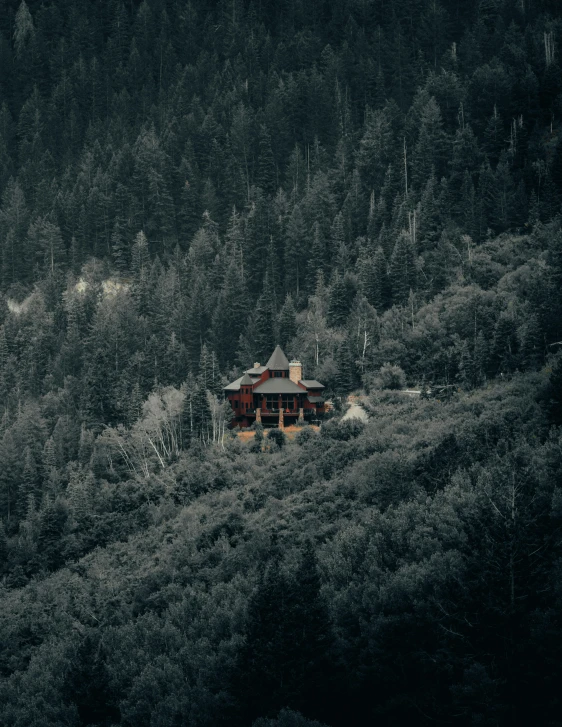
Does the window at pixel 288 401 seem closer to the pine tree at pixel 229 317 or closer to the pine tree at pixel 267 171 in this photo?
the pine tree at pixel 229 317

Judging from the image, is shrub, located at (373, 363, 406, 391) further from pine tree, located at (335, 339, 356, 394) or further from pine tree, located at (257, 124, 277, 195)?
pine tree, located at (257, 124, 277, 195)

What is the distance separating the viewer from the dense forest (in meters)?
50.4

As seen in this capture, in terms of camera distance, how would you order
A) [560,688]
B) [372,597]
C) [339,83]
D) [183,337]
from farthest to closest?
[339,83] < [183,337] < [372,597] < [560,688]

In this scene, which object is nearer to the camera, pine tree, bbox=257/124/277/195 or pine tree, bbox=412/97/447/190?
pine tree, bbox=412/97/447/190

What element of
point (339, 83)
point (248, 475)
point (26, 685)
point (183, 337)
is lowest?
point (26, 685)

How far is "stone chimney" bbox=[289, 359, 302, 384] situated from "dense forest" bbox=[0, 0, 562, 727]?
2625 millimetres

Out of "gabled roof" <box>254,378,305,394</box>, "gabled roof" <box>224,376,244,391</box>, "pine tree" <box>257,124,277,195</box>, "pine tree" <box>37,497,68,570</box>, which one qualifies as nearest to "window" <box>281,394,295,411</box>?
"gabled roof" <box>254,378,305,394</box>

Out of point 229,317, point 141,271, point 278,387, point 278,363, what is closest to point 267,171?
point 141,271

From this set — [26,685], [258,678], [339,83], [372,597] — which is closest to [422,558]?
[372,597]

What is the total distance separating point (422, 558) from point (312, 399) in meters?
34.7

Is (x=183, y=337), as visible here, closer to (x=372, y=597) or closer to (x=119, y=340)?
(x=119, y=340)

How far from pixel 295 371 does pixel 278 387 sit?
2764 millimetres

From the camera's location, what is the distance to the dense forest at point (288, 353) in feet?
165

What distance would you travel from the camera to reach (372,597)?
2173 inches
